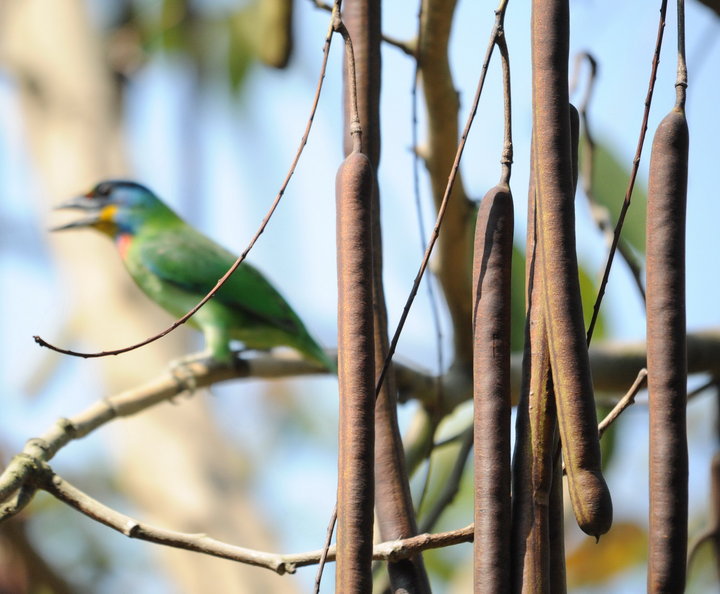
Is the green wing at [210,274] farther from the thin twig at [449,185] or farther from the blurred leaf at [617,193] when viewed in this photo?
the thin twig at [449,185]

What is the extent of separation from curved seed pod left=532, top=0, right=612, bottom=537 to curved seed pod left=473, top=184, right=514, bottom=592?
8 centimetres

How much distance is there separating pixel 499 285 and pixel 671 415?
9.4 inches

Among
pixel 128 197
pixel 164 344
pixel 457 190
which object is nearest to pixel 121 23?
pixel 128 197

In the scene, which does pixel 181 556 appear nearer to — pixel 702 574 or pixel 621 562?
pixel 621 562

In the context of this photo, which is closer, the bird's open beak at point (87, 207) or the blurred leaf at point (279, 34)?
the blurred leaf at point (279, 34)

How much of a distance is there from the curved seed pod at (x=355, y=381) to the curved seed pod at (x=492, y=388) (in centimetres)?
12

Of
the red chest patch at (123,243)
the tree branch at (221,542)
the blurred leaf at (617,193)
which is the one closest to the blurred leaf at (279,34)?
the blurred leaf at (617,193)

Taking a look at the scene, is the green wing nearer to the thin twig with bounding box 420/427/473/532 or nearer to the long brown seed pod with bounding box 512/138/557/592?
the thin twig with bounding box 420/427/473/532

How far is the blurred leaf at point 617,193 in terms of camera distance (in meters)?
3.65

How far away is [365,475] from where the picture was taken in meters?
1.10

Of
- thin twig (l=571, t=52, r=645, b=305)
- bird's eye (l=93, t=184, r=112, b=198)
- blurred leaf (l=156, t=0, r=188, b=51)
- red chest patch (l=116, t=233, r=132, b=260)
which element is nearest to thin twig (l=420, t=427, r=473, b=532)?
thin twig (l=571, t=52, r=645, b=305)

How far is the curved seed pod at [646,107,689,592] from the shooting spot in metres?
1.06

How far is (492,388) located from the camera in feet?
3.74

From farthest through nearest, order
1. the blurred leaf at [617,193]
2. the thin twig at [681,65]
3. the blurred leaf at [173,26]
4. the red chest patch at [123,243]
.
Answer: the blurred leaf at [173,26], the red chest patch at [123,243], the blurred leaf at [617,193], the thin twig at [681,65]
